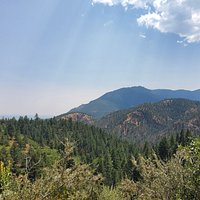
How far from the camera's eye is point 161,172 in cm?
1412

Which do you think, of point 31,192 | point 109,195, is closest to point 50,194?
point 31,192

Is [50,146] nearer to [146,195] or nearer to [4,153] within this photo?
[4,153]

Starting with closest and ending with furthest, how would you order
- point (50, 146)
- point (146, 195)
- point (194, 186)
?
point (194, 186) → point (146, 195) → point (50, 146)

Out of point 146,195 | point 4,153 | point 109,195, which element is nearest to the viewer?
point 146,195

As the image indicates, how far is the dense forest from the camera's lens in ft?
36.1

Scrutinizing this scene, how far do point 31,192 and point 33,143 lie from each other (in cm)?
15508

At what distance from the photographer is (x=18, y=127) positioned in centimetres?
18312

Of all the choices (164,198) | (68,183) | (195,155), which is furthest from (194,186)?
(68,183)

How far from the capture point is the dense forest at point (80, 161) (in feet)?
36.1

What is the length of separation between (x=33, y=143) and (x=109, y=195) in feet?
421

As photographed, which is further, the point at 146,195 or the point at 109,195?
the point at 109,195

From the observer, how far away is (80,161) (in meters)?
14.8

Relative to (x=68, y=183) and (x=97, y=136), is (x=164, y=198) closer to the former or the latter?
(x=68, y=183)

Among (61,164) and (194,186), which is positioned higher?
(61,164)
